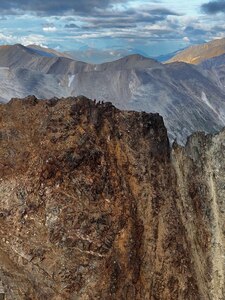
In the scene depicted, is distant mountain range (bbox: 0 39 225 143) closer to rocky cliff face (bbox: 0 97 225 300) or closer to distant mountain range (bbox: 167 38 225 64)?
rocky cliff face (bbox: 0 97 225 300)

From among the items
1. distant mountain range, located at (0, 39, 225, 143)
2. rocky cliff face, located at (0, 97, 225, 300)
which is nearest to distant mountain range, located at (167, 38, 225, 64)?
distant mountain range, located at (0, 39, 225, 143)

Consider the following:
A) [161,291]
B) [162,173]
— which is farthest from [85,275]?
[162,173]

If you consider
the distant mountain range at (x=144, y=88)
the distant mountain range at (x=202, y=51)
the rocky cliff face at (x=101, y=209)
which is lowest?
the distant mountain range at (x=202, y=51)

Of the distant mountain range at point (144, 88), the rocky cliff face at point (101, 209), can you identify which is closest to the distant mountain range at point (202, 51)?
the distant mountain range at point (144, 88)

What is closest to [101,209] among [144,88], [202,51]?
[144,88]

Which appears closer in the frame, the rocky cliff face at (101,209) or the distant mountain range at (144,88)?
the rocky cliff face at (101,209)

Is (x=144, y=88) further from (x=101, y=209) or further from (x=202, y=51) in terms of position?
(x=202, y=51)

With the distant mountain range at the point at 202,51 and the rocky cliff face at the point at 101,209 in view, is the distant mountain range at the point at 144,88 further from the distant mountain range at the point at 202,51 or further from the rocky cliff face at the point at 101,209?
the distant mountain range at the point at 202,51
